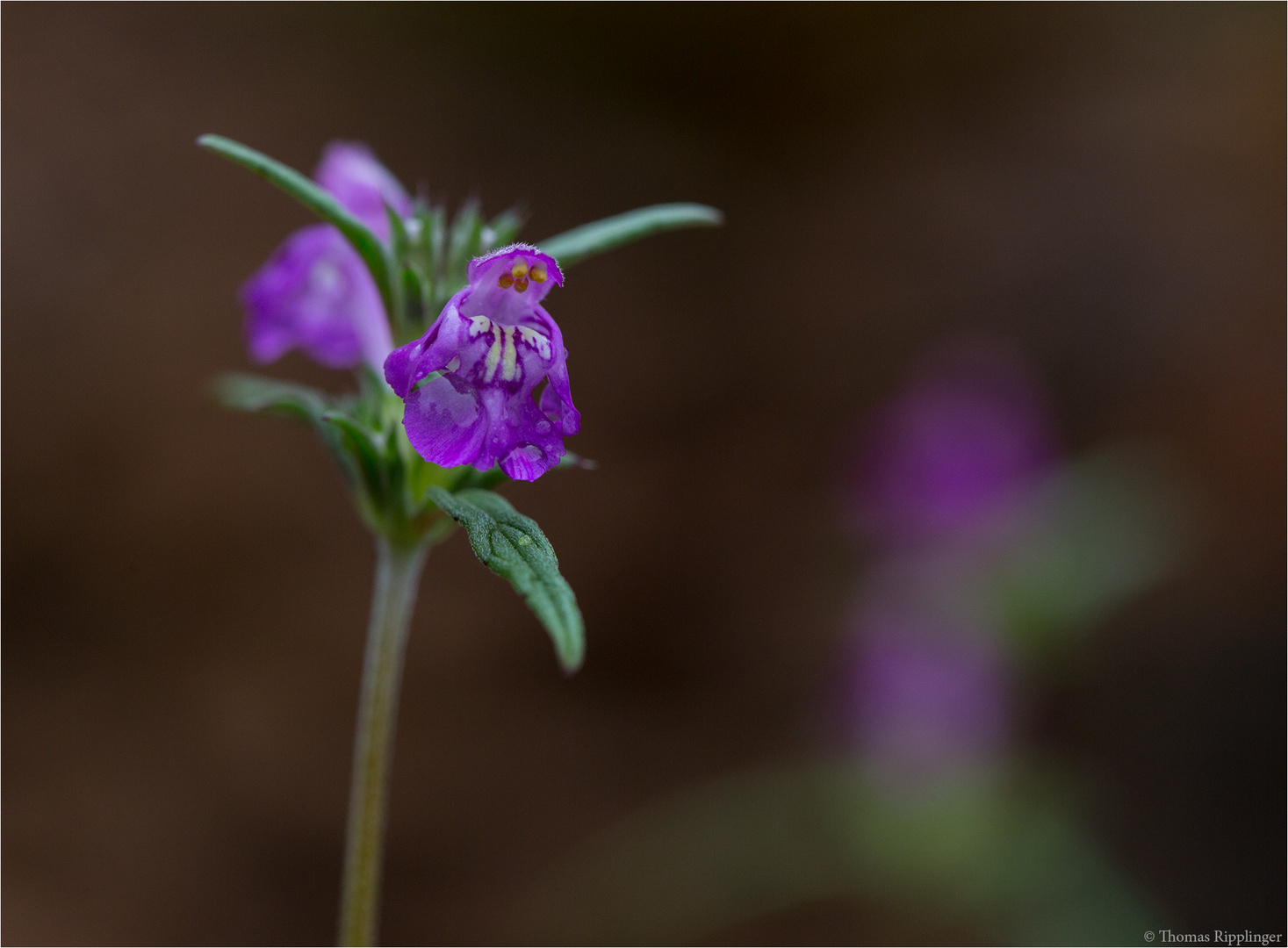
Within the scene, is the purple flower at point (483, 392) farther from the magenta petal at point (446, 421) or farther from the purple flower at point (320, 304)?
the purple flower at point (320, 304)

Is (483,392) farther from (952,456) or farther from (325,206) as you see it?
(952,456)

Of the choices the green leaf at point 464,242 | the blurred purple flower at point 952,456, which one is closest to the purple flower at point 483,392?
the green leaf at point 464,242

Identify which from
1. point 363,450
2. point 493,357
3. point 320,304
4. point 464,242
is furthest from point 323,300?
point 493,357

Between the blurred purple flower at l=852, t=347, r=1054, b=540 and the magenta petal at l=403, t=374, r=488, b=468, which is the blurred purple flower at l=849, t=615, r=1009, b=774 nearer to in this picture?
the blurred purple flower at l=852, t=347, r=1054, b=540

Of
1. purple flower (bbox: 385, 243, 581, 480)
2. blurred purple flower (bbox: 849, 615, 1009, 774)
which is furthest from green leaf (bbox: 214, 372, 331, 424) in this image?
blurred purple flower (bbox: 849, 615, 1009, 774)

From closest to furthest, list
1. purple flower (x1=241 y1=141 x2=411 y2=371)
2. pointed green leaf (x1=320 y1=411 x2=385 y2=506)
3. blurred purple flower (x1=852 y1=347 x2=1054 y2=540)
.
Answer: pointed green leaf (x1=320 y1=411 x2=385 y2=506) → purple flower (x1=241 y1=141 x2=411 y2=371) → blurred purple flower (x1=852 y1=347 x2=1054 y2=540)

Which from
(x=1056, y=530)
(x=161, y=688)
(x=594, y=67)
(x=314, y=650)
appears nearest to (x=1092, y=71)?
(x=594, y=67)
